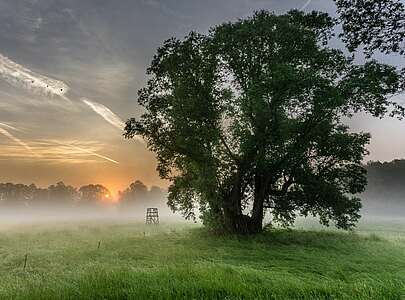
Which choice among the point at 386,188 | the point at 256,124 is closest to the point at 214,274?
the point at 256,124

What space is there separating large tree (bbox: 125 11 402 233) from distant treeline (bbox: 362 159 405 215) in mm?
112538

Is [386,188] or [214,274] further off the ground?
[386,188]

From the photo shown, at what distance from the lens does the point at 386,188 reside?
449ft

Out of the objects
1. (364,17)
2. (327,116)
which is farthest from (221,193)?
(364,17)

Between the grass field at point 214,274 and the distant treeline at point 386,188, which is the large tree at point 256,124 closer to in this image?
the grass field at point 214,274

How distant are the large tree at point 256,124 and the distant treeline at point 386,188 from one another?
369 ft

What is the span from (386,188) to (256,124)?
123 meters

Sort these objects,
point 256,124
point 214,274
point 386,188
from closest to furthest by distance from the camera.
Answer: point 214,274
point 256,124
point 386,188

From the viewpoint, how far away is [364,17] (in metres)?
14.7

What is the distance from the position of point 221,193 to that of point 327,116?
11.0 metres

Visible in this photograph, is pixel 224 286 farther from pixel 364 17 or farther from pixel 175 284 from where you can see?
pixel 364 17

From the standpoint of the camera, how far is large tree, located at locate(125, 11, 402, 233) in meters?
30.5

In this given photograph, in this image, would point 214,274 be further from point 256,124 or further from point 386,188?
point 386,188

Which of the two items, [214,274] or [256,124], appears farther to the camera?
[256,124]
